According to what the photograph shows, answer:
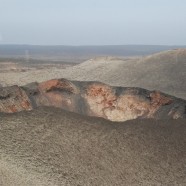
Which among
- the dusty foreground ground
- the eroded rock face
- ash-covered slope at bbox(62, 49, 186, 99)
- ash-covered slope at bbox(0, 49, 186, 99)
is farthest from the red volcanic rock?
ash-covered slope at bbox(0, 49, 186, 99)

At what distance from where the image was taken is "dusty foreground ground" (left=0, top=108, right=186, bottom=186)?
17.0 metres

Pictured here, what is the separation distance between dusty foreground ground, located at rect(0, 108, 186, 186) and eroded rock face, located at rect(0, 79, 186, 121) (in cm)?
332

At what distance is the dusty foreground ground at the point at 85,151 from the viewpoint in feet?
55.8

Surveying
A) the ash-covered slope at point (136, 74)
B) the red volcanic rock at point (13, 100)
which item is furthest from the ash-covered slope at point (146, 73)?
the red volcanic rock at point (13, 100)

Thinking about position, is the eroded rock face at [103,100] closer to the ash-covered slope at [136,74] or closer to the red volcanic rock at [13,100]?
the red volcanic rock at [13,100]

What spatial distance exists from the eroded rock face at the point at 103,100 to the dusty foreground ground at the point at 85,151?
3.32 m

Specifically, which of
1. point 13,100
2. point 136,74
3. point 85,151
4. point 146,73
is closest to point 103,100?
point 13,100

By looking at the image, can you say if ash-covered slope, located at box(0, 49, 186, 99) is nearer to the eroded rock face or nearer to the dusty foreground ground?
the eroded rock face

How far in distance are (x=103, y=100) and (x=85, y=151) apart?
30.3 feet

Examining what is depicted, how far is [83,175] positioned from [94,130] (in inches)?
133

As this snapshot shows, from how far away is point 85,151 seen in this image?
18766 mm

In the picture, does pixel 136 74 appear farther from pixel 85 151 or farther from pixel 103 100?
pixel 85 151

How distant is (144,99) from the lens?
27031mm

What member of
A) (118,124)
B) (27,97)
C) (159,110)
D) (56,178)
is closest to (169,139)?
(118,124)
